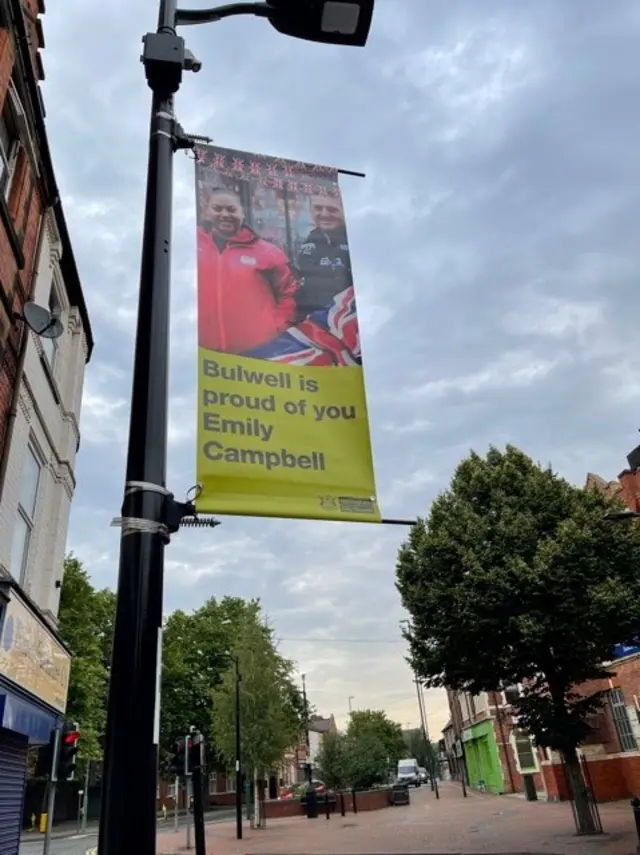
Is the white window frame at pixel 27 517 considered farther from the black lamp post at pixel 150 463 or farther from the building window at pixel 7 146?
the black lamp post at pixel 150 463

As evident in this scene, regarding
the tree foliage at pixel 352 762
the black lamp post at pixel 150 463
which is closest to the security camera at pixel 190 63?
the black lamp post at pixel 150 463

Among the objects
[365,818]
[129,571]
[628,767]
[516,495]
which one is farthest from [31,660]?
[365,818]

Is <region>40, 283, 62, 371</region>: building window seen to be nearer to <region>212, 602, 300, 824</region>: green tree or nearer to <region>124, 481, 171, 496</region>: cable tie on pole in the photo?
<region>124, 481, 171, 496</region>: cable tie on pole

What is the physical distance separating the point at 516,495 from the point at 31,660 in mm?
15259

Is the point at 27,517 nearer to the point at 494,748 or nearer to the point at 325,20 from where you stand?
the point at 325,20

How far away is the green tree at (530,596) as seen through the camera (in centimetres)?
1881

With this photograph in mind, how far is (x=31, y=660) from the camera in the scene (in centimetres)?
1010

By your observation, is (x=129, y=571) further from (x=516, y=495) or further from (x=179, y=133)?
(x=516, y=495)

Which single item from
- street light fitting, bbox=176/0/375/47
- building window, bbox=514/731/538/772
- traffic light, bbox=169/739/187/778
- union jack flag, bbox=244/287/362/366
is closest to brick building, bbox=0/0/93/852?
street light fitting, bbox=176/0/375/47

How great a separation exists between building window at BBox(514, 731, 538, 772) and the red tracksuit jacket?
3474cm

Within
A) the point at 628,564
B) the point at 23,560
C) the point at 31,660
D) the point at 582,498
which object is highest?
the point at 582,498

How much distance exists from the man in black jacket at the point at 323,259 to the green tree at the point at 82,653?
3666cm

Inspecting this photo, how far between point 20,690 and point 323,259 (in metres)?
7.75

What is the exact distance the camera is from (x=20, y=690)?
9.45 m
